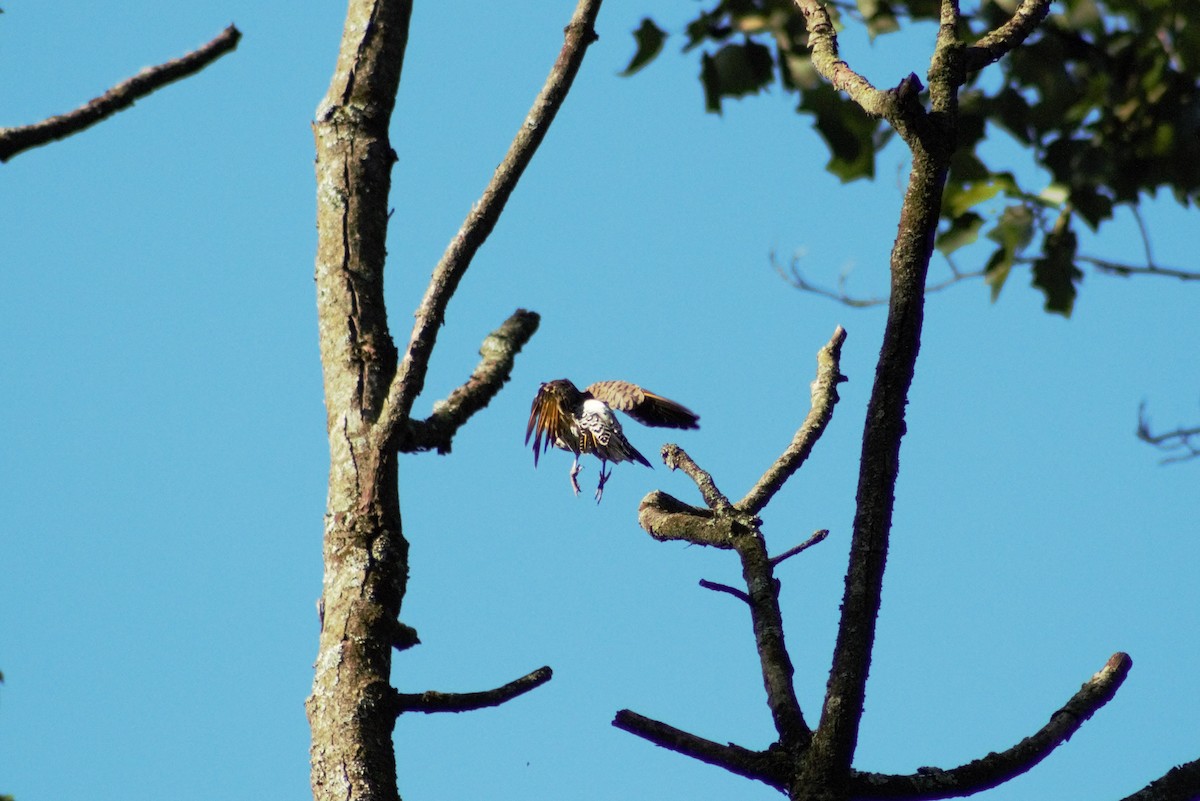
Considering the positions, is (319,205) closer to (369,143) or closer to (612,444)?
(369,143)

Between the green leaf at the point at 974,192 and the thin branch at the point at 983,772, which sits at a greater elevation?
the green leaf at the point at 974,192

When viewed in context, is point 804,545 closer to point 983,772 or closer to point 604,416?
point 983,772

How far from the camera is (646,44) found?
4.65 m

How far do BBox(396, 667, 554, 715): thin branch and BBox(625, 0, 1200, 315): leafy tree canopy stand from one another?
293 cm

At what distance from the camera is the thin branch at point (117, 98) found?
144cm

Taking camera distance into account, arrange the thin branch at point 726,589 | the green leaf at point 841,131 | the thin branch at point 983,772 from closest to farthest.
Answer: the thin branch at point 983,772, the thin branch at point 726,589, the green leaf at point 841,131

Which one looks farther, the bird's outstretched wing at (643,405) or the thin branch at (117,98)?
the bird's outstretched wing at (643,405)

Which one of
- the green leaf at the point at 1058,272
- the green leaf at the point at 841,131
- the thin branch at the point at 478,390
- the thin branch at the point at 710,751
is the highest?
the green leaf at the point at 841,131

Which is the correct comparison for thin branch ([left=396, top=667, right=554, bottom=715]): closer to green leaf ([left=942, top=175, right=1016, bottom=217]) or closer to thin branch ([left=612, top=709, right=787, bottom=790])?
thin branch ([left=612, top=709, right=787, bottom=790])

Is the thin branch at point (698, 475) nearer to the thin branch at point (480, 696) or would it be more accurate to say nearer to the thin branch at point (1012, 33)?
the thin branch at point (480, 696)

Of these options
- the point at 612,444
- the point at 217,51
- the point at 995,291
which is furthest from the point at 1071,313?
the point at 217,51

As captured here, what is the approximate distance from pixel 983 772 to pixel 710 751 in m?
0.40

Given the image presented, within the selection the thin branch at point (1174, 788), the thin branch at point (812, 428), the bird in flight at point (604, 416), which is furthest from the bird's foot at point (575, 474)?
the thin branch at point (1174, 788)

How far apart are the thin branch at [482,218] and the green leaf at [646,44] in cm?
220
